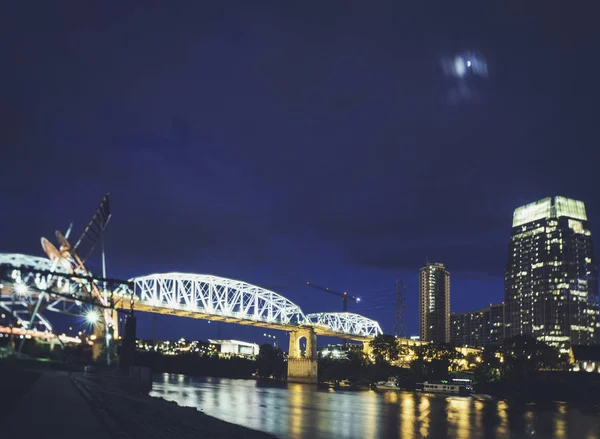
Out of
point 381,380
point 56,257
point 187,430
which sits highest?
point 56,257

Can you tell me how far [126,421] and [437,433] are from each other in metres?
30.4

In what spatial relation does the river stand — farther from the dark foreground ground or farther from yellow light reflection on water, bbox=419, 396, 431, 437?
the dark foreground ground

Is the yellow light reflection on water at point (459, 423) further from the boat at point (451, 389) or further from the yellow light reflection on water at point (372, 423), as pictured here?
the boat at point (451, 389)

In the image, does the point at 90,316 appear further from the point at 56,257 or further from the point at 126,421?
the point at 126,421

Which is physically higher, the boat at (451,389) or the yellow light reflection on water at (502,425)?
the yellow light reflection on water at (502,425)

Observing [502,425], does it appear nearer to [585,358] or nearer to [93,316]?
[585,358]

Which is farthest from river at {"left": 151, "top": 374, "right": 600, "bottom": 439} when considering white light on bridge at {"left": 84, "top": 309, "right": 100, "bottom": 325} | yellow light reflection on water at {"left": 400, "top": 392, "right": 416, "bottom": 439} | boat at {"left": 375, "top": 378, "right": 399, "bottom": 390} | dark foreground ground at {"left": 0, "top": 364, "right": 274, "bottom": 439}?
boat at {"left": 375, "top": 378, "right": 399, "bottom": 390}

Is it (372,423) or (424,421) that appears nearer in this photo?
(372,423)

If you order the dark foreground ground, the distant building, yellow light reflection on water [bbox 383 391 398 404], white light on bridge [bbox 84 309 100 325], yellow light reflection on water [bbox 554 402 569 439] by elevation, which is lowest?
yellow light reflection on water [bbox 383 391 398 404]

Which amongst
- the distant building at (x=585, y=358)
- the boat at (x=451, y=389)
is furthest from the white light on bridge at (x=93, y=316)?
the distant building at (x=585, y=358)

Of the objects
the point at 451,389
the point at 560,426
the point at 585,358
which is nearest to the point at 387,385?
the point at 451,389

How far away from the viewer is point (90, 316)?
139750 millimetres

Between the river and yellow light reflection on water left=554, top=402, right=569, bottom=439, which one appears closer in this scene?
the river

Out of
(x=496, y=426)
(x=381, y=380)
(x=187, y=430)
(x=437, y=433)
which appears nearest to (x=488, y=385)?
(x=381, y=380)
